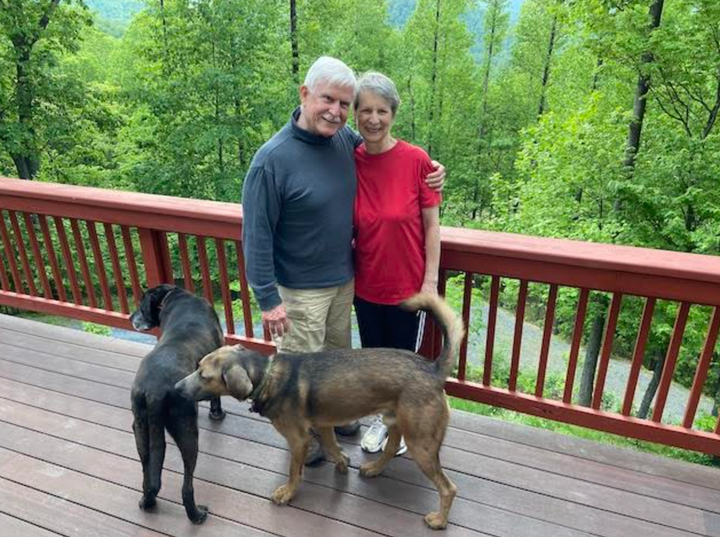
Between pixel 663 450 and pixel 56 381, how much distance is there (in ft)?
27.5

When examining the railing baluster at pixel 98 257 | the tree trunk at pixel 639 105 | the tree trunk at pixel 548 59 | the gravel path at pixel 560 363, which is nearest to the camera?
the railing baluster at pixel 98 257

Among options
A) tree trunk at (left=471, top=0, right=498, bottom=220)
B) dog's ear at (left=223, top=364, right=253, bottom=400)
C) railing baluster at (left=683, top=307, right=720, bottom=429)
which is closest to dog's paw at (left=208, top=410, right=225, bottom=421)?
dog's ear at (left=223, top=364, right=253, bottom=400)

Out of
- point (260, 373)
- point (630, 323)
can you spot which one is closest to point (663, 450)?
point (630, 323)

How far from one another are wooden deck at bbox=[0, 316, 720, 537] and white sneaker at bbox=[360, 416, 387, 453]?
53 millimetres

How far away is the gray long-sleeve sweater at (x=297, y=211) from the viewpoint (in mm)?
2105

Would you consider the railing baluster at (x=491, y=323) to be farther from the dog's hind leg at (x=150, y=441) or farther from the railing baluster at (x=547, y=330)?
the dog's hind leg at (x=150, y=441)

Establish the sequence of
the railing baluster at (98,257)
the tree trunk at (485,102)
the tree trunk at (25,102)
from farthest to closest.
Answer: the tree trunk at (485,102), the tree trunk at (25,102), the railing baluster at (98,257)

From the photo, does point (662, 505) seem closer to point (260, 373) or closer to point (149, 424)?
point (260, 373)

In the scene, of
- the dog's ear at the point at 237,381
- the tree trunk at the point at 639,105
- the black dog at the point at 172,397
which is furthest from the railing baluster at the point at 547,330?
the tree trunk at the point at 639,105

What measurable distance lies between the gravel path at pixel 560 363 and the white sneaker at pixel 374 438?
9.75 meters

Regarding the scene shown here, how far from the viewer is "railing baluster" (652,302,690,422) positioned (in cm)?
238

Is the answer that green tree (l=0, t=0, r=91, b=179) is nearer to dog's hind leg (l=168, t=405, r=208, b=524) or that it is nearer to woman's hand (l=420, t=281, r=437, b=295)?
dog's hind leg (l=168, t=405, r=208, b=524)

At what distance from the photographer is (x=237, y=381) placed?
2027 millimetres

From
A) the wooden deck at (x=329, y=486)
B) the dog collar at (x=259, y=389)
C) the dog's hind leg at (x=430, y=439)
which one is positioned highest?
the dog collar at (x=259, y=389)
